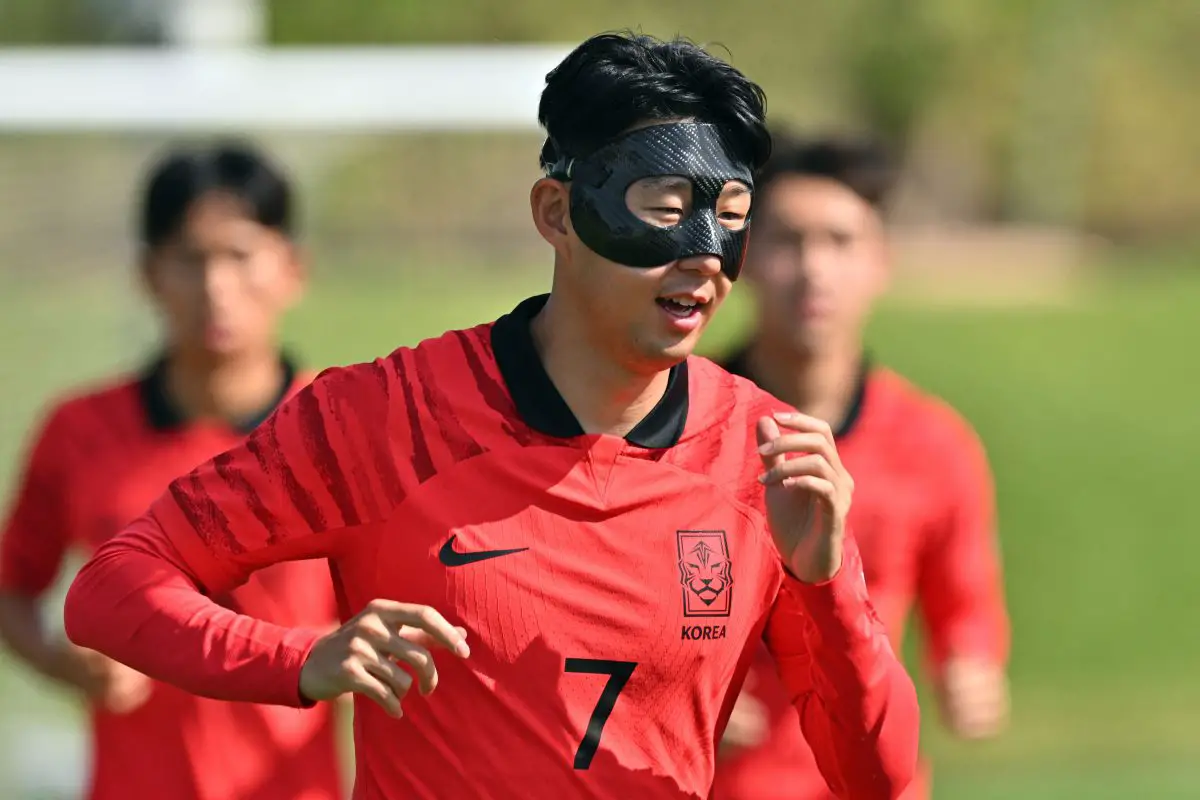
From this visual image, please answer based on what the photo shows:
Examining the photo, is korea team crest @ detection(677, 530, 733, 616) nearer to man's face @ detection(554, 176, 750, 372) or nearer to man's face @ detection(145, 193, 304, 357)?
man's face @ detection(554, 176, 750, 372)

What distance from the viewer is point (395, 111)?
7609 mm

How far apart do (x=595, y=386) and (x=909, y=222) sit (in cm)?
3845

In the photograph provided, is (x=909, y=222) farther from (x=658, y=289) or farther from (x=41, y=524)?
(x=658, y=289)

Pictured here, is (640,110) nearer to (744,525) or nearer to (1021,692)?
(744,525)

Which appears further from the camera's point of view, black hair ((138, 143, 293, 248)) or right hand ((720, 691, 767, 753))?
black hair ((138, 143, 293, 248))

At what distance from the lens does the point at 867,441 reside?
5.07 meters

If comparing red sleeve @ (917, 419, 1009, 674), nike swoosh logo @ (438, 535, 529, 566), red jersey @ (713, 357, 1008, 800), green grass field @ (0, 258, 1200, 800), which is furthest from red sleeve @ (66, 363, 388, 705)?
green grass field @ (0, 258, 1200, 800)

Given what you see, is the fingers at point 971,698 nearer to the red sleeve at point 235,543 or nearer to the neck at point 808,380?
the neck at point 808,380

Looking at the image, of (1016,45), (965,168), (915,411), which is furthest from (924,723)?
(1016,45)

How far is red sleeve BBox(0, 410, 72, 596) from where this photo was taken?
5.10m

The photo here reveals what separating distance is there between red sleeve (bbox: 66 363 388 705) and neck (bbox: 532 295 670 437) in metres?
0.32

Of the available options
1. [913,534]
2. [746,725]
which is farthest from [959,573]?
[746,725]

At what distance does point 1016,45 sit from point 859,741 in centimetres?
4417

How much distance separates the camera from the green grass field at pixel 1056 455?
8.49m
